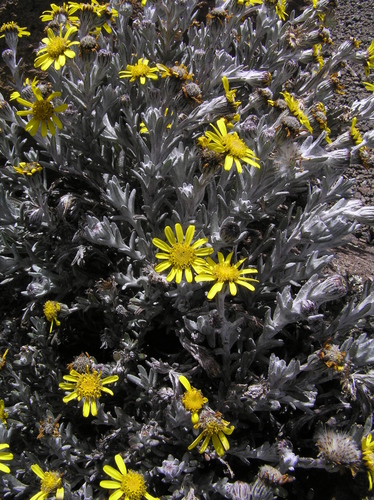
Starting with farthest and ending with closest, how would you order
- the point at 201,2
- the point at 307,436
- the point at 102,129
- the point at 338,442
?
the point at 201,2
the point at 102,129
the point at 307,436
the point at 338,442

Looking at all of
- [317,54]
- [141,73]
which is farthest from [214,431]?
[317,54]

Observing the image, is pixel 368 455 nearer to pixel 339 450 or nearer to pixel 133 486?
pixel 339 450

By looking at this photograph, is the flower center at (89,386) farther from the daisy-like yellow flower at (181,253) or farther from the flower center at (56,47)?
Answer: the flower center at (56,47)

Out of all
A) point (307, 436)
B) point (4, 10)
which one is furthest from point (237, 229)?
point (4, 10)

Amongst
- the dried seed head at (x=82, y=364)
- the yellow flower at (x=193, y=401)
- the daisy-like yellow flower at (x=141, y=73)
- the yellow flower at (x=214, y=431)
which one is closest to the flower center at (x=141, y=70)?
the daisy-like yellow flower at (x=141, y=73)

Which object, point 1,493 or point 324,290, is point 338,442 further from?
point 1,493
